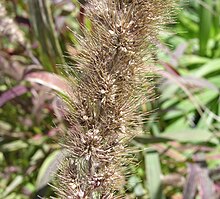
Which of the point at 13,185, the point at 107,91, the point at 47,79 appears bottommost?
the point at 13,185

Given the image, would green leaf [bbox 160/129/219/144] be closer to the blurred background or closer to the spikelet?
the blurred background

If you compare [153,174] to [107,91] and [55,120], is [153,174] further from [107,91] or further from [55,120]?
[107,91]

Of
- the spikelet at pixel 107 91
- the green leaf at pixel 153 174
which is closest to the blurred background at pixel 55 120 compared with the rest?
the green leaf at pixel 153 174

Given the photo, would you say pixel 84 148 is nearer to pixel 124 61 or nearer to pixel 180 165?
pixel 124 61

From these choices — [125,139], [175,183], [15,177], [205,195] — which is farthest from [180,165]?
[125,139]

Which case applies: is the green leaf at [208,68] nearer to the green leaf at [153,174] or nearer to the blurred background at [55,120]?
the blurred background at [55,120]

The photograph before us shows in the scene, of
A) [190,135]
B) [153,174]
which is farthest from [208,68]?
[153,174]

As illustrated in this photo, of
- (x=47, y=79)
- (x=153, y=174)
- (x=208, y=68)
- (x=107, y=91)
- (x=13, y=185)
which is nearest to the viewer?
(x=107, y=91)
